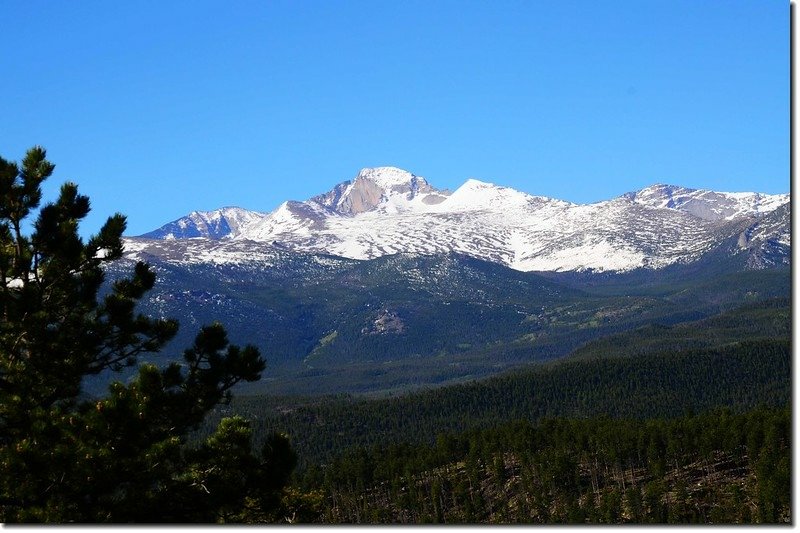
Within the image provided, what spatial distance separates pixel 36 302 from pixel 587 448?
140 metres

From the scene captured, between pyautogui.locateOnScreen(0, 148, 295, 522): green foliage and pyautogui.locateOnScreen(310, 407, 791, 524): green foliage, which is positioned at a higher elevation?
pyautogui.locateOnScreen(0, 148, 295, 522): green foliage

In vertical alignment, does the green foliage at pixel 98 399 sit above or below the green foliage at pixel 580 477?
above

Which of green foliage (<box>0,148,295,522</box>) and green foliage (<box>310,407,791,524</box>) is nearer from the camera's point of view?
green foliage (<box>0,148,295,522</box>)

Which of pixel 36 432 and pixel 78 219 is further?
pixel 78 219

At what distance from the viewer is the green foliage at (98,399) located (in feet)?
78.1

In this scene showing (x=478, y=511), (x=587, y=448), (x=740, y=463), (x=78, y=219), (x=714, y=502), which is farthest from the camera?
(x=587, y=448)

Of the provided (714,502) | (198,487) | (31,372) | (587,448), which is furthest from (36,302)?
(587,448)

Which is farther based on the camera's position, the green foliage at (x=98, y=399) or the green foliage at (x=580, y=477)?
the green foliage at (x=580, y=477)

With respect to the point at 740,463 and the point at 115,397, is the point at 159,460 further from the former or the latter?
the point at 740,463

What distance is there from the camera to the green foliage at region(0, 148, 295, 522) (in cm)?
2381

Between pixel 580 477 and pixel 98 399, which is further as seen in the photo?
pixel 580 477

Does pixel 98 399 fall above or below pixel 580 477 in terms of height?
above

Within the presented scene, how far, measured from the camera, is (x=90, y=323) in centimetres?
2905

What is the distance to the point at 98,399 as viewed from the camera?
1051 inches
